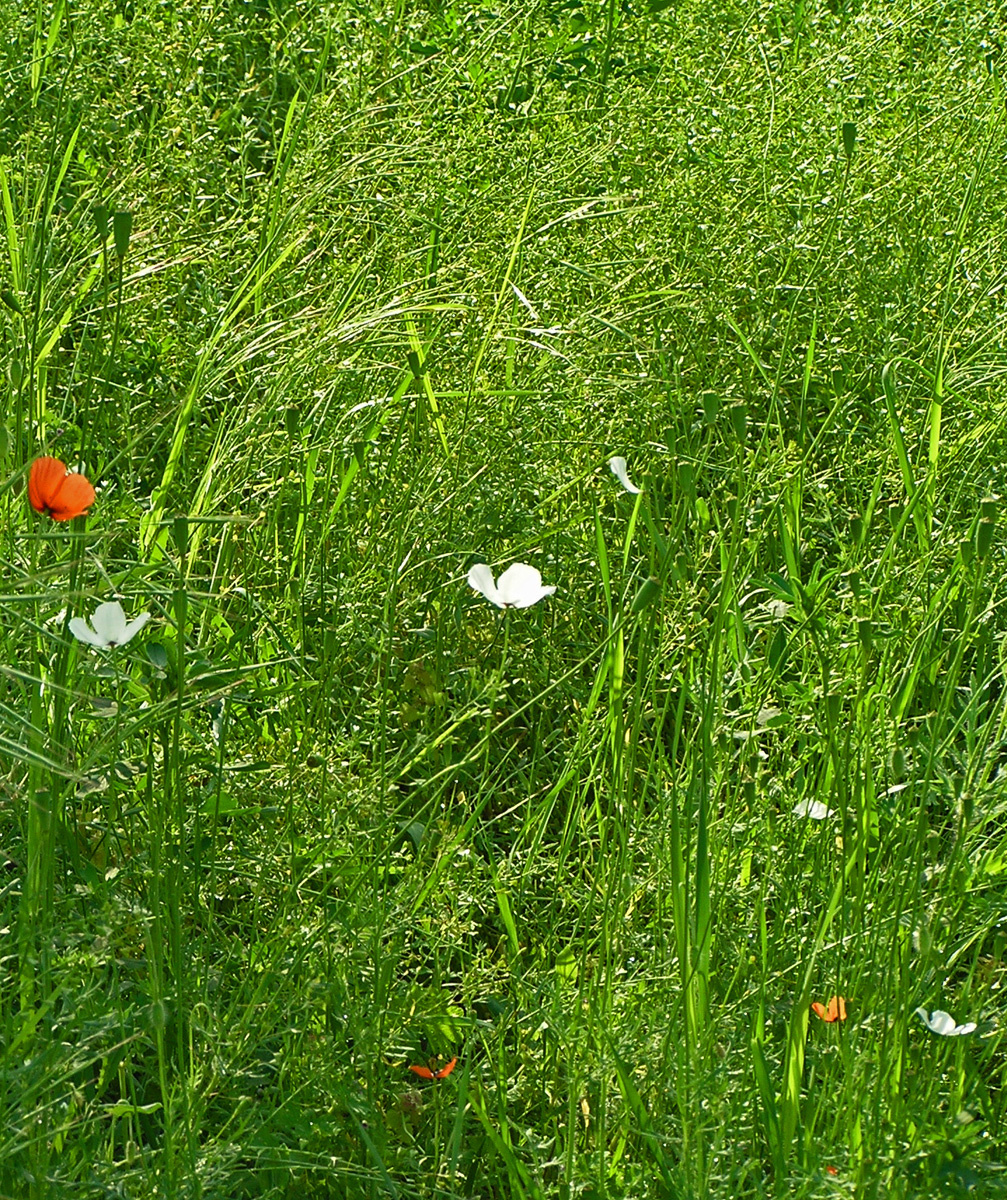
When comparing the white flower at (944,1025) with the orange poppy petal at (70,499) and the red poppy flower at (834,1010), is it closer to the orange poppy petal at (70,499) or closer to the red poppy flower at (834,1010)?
the red poppy flower at (834,1010)

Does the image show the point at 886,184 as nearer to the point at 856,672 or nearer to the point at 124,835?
the point at 856,672

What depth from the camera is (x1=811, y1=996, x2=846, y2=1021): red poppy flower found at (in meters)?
1.27

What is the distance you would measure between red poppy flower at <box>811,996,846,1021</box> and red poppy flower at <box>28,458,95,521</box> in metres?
0.76

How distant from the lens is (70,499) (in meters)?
1.23

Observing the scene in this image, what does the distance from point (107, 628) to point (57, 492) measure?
12cm

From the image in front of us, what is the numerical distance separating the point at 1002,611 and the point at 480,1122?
1031 millimetres

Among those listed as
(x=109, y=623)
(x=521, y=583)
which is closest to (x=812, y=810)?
(x=521, y=583)

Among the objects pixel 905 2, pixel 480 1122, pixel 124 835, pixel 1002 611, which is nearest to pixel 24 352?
pixel 124 835

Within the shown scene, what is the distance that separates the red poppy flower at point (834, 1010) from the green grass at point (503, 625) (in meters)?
0.02

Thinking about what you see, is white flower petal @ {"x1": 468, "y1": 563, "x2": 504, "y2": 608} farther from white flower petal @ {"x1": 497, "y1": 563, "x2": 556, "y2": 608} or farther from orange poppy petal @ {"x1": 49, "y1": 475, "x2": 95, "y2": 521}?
orange poppy petal @ {"x1": 49, "y1": 475, "x2": 95, "y2": 521}

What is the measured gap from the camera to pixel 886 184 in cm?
252

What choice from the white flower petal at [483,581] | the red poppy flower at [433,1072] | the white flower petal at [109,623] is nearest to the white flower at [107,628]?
the white flower petal at [109,623]

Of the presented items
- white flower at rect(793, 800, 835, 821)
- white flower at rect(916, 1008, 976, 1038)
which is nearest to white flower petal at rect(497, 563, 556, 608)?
white flower at rect(793, 800, 835, 821)

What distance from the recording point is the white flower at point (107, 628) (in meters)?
1.26
